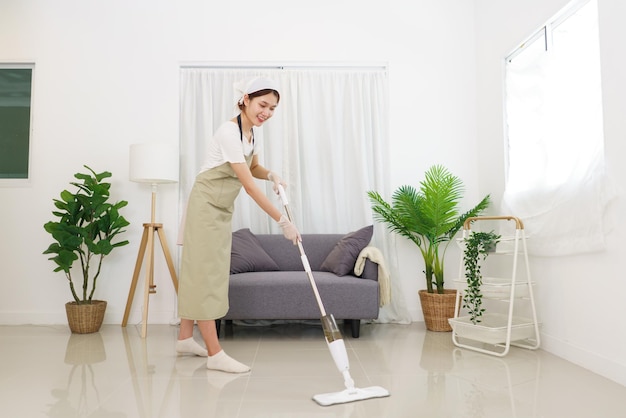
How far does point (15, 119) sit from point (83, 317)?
6.28 ft

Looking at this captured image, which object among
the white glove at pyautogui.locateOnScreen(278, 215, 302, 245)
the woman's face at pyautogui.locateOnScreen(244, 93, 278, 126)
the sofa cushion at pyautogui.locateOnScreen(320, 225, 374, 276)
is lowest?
the sofa cushion at pyautogui.locateOnScreen(320, 225, 374, 276)

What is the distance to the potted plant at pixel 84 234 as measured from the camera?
3533mm

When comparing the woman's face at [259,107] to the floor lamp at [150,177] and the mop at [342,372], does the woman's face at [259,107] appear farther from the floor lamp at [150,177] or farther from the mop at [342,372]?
the floor lamp at [150,177]

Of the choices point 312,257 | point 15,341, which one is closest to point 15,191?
point 15,341

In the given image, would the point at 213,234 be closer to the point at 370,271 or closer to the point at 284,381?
the point at 284,381

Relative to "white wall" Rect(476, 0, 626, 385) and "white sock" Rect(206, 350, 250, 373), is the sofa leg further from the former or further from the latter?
"white wall" Rect(476, 0, 626, 385)

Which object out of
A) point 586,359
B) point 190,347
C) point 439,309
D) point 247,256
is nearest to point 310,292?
point 247,256

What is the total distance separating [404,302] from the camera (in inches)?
156

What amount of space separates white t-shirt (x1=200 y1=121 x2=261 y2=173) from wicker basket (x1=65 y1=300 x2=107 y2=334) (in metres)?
1.79

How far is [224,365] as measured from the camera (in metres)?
2.45

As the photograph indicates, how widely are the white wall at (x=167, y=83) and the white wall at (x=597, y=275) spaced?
734 mm

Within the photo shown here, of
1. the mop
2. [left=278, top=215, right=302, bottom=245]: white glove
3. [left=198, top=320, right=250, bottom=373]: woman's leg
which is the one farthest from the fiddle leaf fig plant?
the mop

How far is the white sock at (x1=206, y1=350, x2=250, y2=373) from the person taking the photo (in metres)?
2.44

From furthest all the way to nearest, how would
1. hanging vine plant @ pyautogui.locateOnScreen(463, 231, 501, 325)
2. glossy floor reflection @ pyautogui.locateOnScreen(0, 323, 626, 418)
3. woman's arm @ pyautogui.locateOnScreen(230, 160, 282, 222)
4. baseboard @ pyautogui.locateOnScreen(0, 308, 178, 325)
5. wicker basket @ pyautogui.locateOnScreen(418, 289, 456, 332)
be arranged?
baseboard @ pyautogui.locateOnScreen(0, 308, 178, 325) < wicker basket @ pyautogui.locateOnScreen(418, 289, 456, 332) < hanging vine plant @ pyautogui.locateOnScreen(463, 231, 501, 325) < woman's arm @ pyautogui.locateOnScreen(230, 160, 282, 222) < glossy floor reflection @ pyautogui.locateOnScreen(0, 323, 626, 418)
